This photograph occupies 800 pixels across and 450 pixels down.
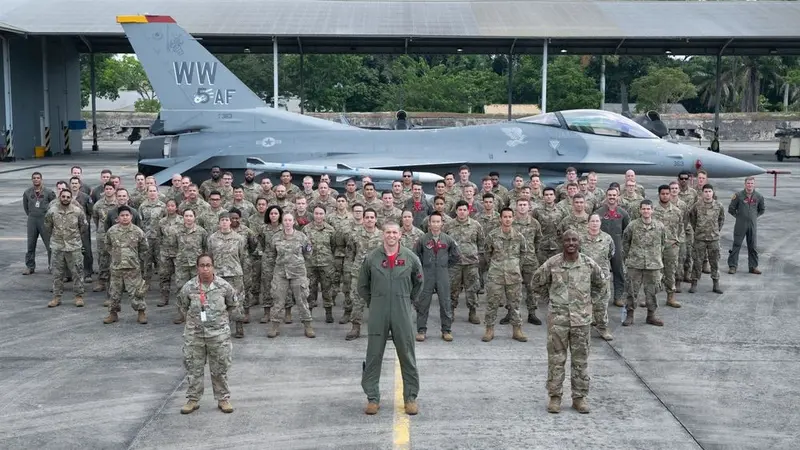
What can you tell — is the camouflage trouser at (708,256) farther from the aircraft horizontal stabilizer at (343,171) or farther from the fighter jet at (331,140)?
the aircraft horizontal stabilizer at (343,171)

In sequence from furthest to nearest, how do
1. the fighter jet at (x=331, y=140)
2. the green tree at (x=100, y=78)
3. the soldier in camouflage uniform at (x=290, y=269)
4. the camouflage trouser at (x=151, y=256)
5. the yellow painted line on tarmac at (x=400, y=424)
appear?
the green tree at (x=100, y=78) < the fighter jet at (x=331, y=140) < the camouflage trouser at (x=151, y=256) < the soldier in camouflage uniform at (x=290, y=269) < the yellow painted line on tarmac at (x=400, y=424)

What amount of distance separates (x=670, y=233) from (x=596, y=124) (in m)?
6.89

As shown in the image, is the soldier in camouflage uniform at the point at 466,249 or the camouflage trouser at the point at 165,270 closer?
the soldier in camouflage uniform at the point at 466,249

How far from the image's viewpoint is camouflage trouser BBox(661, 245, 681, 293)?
10.8m

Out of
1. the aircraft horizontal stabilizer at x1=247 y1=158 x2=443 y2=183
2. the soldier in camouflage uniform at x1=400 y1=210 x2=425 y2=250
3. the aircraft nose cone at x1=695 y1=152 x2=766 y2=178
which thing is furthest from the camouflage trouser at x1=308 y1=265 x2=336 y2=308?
the aircraft nose cone at x1=695 y1=152 x2=766 y2=178

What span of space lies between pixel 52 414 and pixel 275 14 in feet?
111

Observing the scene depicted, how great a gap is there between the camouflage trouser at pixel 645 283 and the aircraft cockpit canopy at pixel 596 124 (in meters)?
7.64

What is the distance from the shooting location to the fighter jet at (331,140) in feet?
56.3

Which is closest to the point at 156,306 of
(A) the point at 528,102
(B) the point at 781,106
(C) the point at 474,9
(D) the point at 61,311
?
(D) the point at 61,311

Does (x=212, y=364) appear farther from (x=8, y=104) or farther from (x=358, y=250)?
(x=8, y=104)

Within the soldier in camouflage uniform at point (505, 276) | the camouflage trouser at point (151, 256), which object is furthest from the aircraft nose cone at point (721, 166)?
the camouflage trouser at point (151, 256)

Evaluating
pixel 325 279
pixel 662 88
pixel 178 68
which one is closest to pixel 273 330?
pixel 325 279

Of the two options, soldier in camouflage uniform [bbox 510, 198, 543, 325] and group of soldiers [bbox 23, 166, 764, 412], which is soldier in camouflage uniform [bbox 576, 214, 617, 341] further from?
soldier in camouflage uniform [bbox 510, 198, 543, 325]

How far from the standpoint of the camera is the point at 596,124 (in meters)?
17.3
